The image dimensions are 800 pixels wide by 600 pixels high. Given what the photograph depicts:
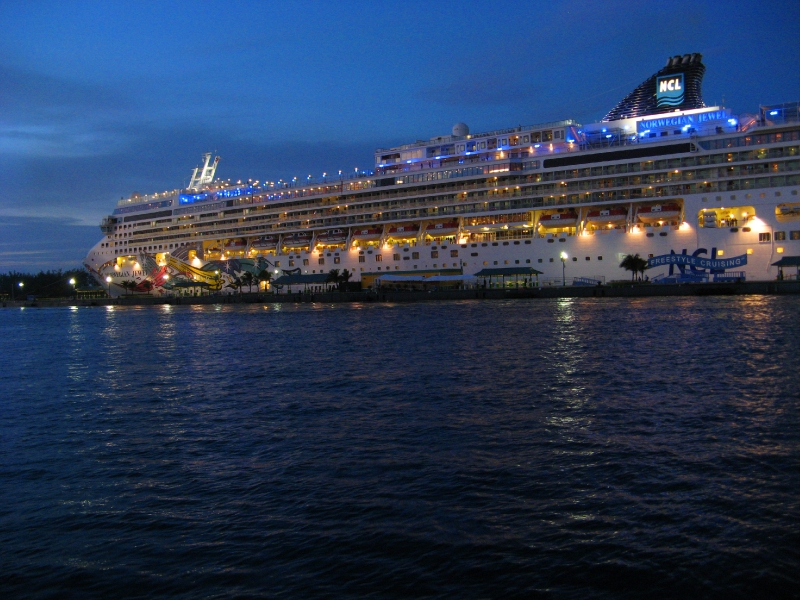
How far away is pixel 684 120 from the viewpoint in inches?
2414

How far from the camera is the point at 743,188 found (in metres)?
54.1

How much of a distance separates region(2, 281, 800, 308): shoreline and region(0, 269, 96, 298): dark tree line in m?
68.2

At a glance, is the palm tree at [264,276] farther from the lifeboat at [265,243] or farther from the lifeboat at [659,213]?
the lifeboat at [659,213]

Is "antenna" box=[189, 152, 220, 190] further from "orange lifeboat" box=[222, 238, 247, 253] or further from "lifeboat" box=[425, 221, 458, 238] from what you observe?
"lifeboat" box=[425, 221, 458, 238]

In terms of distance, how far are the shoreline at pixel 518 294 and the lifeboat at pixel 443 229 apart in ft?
23.1

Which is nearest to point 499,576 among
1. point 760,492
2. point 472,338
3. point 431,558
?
point 431,558

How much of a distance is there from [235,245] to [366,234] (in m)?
24.1

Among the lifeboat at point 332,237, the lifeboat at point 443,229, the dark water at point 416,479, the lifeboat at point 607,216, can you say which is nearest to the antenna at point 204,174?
the lifeboat at point 332,237

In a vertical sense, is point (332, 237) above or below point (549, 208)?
below

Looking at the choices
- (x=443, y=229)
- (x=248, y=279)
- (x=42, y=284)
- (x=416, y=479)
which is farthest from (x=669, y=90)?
(x=42, y=284)

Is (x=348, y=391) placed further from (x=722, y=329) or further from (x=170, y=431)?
(x=722, y=329)

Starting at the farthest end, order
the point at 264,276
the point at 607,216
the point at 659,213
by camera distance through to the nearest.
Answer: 1. the point at 264,276
2. the point at 607,216
3. the point at 659,213

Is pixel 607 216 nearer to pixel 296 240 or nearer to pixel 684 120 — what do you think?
pixel 684 120

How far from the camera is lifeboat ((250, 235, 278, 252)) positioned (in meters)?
86.5
